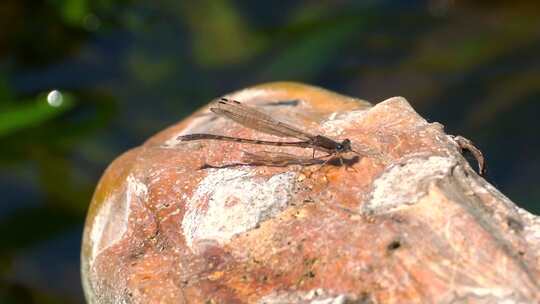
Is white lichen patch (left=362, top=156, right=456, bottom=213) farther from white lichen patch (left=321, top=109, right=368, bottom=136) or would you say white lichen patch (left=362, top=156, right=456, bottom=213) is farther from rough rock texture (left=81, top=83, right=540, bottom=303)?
white lichen patch (left=321, top=109, right=368, bottom=136)

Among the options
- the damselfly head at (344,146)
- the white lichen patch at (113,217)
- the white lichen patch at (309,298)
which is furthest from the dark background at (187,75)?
the white lichen patch at (309,298)

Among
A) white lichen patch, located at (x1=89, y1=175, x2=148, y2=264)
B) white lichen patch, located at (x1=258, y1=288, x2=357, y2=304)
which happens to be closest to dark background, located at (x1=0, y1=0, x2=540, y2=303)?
white lichen patch, located at (x1=89, y1=175, x2=148, y2=264)

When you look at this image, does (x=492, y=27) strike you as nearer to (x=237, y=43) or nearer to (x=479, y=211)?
(x=237, y=43)

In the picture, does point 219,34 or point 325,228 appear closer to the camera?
point 325,228

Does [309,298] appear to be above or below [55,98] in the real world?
above

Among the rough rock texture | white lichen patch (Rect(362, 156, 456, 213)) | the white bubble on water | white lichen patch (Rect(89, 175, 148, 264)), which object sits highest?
white lichen patch (Rect(362, 156, 456, 213))

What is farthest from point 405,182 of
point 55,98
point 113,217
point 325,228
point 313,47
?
point 55,98

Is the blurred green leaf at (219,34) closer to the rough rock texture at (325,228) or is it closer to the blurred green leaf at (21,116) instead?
the blurred green leaf at (21,116)

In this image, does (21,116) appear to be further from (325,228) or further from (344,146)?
(325,228)
